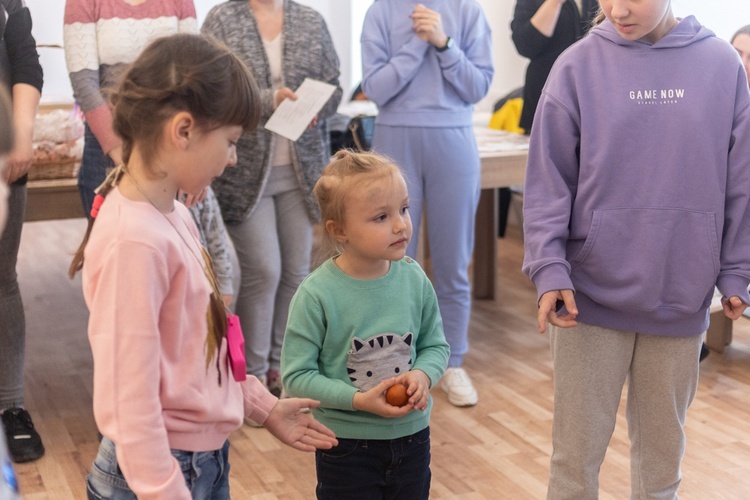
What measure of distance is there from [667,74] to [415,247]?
1660 millimetres

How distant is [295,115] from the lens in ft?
9.03

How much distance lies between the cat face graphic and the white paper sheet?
118 centimetres

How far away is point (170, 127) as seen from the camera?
1.22 metres

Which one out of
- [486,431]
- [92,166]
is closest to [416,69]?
[92,166]

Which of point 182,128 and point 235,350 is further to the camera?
point 235,350

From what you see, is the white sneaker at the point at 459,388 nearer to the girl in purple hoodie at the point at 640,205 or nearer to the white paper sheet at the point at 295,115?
the white paper sheet at the point at 295,115

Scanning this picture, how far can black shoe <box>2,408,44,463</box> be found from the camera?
2676 millimetres

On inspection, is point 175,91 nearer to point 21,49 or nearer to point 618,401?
point 618,401

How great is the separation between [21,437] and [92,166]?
2.62ft

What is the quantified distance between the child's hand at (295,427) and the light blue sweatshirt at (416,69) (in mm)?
1682

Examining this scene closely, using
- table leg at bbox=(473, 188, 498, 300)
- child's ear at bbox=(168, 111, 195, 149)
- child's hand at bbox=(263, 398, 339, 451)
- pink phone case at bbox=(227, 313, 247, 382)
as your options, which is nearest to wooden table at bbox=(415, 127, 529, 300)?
table leg at bbox=(473, 188, 498, 300)

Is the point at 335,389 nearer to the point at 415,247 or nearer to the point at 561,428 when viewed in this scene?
the point at 561,428

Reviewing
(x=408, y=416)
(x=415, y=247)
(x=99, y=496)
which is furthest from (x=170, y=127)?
(x=415, y=247)

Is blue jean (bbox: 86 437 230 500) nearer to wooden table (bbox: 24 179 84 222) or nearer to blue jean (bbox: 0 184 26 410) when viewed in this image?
blue jean (bbox: 0 184 26 410)
